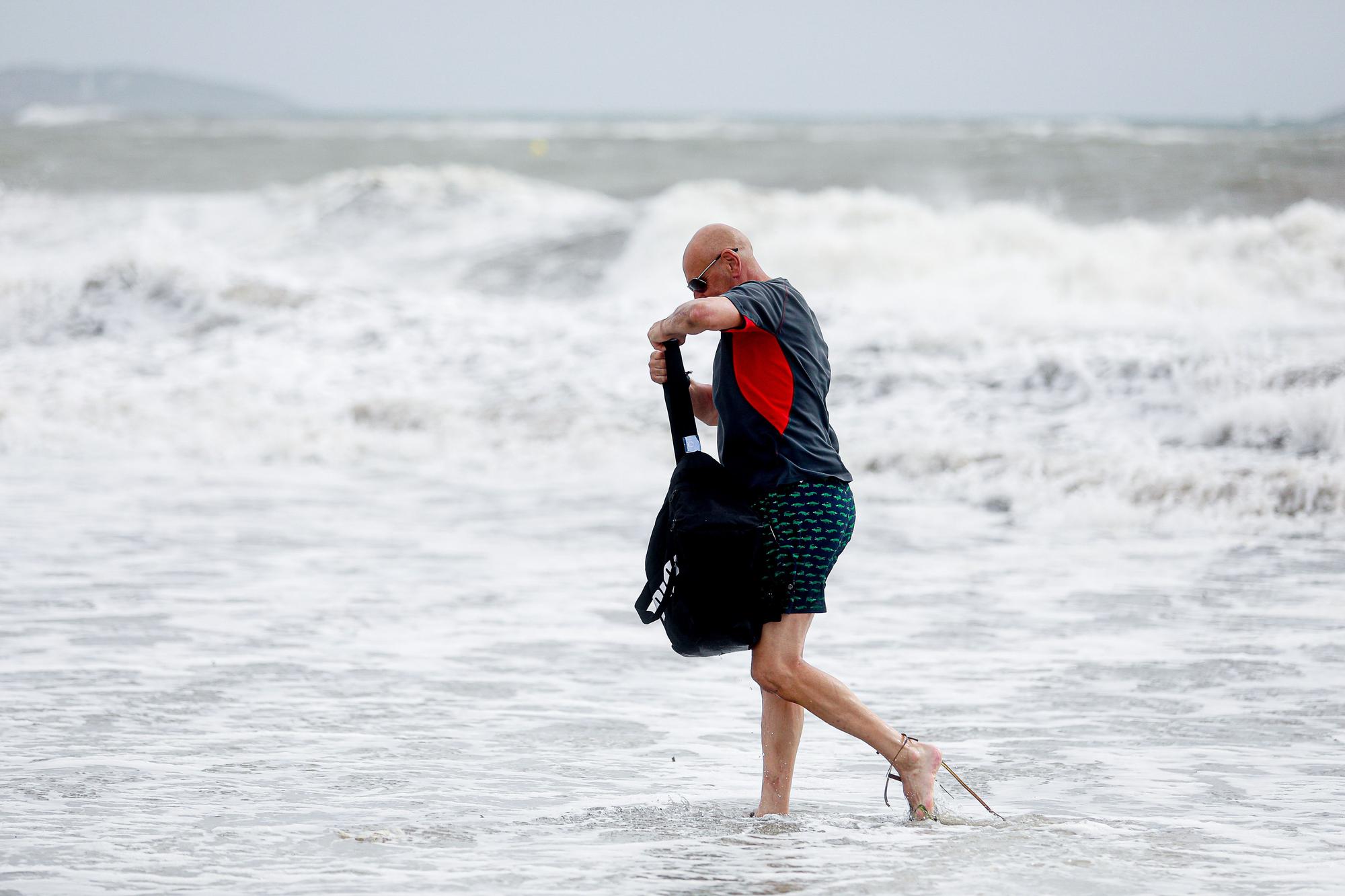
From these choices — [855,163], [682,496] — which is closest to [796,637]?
[682,496]

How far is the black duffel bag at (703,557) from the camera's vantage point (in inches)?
141

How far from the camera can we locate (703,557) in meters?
3.59

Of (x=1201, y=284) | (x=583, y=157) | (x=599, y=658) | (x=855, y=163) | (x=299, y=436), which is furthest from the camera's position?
(x=583, y=157)

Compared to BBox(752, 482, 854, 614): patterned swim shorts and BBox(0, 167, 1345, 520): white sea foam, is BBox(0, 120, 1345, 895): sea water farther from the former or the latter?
BBox(752, 482, 854, 614): patterned swim shorts

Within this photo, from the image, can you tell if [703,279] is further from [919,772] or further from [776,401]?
A: [919,772]

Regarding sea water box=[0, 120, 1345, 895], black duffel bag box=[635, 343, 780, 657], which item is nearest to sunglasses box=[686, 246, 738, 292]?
black duffel bag box=[635, 343, 780, 657]

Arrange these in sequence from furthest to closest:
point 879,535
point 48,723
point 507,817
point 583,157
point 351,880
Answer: point 583,157 < point 879,535 < point 48,723 < point 507,817 < point 351,880

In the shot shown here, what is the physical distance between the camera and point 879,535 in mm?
8273

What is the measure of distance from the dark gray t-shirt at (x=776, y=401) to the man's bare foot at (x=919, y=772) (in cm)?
79

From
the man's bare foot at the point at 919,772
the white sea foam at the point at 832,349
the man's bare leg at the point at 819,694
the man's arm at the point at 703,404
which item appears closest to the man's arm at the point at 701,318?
the man's arm at the point at 703,404

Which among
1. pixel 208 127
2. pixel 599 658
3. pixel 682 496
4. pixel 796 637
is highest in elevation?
pixel 208 127

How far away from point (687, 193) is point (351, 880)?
22.9 metres

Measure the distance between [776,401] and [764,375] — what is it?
7 centimetres

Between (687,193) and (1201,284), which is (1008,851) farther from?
(687,193)
